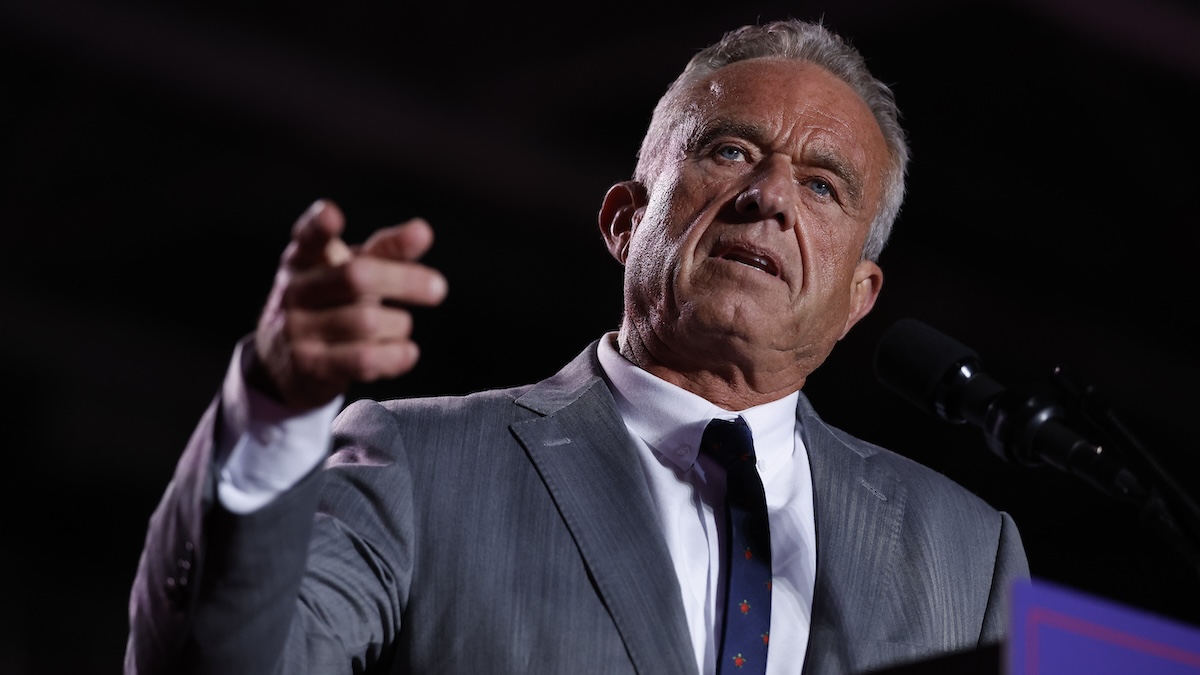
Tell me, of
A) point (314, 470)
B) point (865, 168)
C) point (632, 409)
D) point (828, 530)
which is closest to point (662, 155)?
point (865, 168)

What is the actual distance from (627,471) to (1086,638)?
103 centimetres

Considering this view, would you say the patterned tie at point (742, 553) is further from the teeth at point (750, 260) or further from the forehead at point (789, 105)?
the forehead at point (789, 105)

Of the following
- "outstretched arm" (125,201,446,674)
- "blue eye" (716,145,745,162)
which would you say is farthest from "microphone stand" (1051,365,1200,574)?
"blue eye" (716,145,745,162)

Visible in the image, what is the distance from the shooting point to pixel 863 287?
98.9 inches

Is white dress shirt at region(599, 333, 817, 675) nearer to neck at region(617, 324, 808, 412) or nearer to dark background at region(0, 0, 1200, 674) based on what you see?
neck at region(617, 324, 808, 412)

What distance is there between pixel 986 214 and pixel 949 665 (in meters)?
2.60

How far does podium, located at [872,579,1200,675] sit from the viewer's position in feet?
2.85

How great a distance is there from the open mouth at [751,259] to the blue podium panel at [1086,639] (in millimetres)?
1216

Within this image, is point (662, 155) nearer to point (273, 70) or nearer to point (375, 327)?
point (273, 70)

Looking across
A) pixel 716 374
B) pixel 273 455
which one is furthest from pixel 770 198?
pixel 273 455

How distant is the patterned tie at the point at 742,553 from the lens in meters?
1.71

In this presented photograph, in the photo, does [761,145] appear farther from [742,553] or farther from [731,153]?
[742,553]

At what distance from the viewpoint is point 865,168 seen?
7.57ft

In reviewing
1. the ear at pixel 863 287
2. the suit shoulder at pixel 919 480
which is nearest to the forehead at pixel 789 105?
the ear at pixel 863 287
